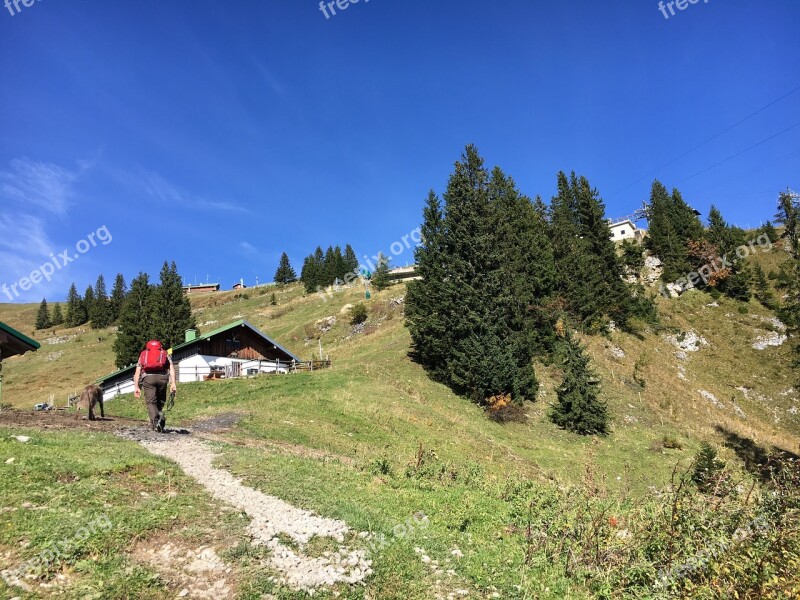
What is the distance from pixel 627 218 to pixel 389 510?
114542 mm

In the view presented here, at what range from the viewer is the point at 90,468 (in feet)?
28.3

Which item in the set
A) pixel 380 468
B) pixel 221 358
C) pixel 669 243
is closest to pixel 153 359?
pixel 380 468

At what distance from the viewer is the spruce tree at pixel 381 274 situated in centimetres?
8612

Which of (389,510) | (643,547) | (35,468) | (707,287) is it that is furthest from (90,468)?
(707,287)

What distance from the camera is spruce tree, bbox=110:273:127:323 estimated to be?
115312mm

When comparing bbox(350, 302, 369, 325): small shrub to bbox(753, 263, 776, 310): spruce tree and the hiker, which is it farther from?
the hiker

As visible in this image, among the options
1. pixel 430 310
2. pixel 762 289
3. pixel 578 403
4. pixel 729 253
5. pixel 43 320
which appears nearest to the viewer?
pixel 578 403

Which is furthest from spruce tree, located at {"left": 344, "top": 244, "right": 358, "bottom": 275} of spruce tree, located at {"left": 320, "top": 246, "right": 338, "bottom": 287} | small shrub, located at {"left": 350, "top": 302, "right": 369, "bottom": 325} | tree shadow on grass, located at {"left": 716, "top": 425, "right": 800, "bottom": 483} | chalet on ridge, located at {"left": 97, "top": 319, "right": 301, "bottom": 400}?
tree shadow on grass, located at {"left": 716, "top": 425, "right": 800, "bottom": 483}

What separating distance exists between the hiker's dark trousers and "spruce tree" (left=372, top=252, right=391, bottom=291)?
70753 millimetres

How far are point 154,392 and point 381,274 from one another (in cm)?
7576

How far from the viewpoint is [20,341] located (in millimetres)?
22422

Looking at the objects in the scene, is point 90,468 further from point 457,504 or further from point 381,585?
point 457,504

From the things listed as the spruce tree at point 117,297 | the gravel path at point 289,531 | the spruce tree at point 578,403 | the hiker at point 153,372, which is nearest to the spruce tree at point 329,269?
the spruce tree at point 117,297

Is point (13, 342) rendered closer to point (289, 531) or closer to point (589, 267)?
point (289, 531)
